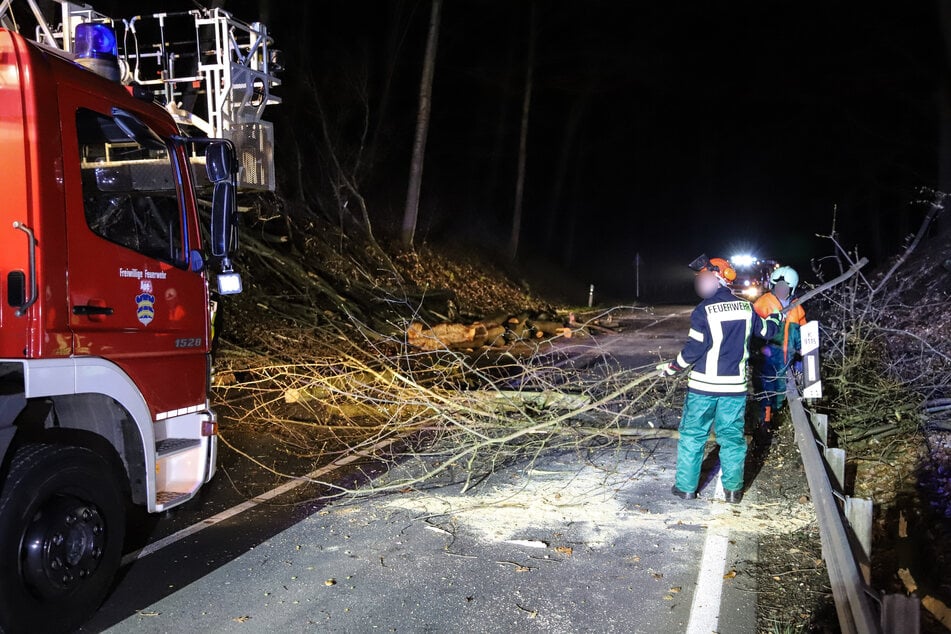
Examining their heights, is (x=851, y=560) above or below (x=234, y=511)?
above

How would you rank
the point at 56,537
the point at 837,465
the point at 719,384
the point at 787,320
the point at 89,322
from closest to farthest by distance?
the point at 56,537 → the point at 89,322 → the point at 837,465 → the point at 719,384 → the point at 787,320

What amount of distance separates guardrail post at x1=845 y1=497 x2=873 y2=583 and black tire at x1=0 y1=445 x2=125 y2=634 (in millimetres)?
3755

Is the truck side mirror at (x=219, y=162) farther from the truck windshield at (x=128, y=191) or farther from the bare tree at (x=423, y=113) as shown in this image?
the bare tree at (x=423, y=113)

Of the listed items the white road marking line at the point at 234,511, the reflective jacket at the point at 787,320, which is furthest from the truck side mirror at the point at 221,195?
the reflective jacket at the point at 787,320

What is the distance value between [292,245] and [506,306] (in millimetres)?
8884

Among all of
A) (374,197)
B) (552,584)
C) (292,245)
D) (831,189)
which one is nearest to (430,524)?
(552,584)

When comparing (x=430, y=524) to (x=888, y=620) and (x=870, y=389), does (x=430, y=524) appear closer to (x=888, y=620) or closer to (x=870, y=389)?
(x=888, y=620)

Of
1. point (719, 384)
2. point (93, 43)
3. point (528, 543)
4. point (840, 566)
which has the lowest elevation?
point (528, 543)

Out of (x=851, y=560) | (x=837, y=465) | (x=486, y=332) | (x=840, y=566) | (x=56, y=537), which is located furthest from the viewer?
(x=486, y=332)

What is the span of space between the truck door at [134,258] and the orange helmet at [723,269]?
3782 millimetres

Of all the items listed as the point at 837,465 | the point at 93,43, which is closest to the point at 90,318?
the point at 93,43

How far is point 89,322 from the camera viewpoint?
3.78 m

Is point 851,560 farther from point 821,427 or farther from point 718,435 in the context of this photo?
point 821,427

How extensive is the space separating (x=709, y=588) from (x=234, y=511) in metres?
3.39
